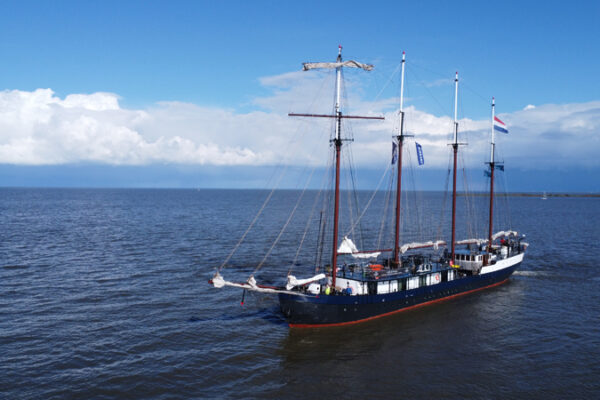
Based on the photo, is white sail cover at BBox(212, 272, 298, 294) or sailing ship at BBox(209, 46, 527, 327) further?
sailing ship at BBox(209, 46, 527, 327)

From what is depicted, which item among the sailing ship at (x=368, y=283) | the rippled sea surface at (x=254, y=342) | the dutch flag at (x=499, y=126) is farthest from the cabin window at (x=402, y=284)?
the dutch flag at (x=499, y=126)

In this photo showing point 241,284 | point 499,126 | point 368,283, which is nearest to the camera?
point 241,284

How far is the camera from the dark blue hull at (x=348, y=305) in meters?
32.3

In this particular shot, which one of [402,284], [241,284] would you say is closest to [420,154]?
[402,284]

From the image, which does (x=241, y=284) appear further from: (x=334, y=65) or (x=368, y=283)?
(x=334, y=65)

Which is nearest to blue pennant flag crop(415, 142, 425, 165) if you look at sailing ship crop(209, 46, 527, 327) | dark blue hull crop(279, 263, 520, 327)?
sailing ship crop(209, 46, 527, 327)

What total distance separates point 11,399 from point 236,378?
40.2 feet

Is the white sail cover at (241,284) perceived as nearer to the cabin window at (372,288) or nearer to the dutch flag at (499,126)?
the cabin window at (372,288)

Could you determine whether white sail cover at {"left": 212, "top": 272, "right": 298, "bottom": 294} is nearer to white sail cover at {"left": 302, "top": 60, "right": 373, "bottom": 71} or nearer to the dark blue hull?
the dark blue hull

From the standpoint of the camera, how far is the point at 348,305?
111 ft

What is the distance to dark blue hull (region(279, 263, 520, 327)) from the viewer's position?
32.3 m

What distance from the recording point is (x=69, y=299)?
38031 millimetres

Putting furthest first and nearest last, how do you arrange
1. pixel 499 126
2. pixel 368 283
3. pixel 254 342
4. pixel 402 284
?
pixel 499 126 → pixel 402 284 → pixel 368 283 → pixel 254 342

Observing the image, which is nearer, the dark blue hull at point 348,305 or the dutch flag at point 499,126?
the dark blue hull at point 348,305
